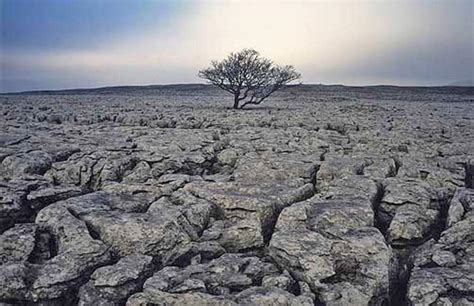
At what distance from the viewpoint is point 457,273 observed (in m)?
6.67

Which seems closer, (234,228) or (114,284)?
(114,284)

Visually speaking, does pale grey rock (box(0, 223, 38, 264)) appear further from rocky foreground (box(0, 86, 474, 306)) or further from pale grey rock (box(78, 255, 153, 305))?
pale grey rock (box(78, 255, 153, 305))

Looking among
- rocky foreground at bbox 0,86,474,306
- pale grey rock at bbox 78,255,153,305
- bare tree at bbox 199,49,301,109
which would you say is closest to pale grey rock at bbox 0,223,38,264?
rocky foreground at bbox 0,86,474,306

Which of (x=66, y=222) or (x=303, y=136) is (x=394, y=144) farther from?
(x=66, y=222)

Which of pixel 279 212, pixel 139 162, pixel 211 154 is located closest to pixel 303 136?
pixel 211 154

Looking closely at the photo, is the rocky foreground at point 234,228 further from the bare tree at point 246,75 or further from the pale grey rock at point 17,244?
the bare tree at point 246,75

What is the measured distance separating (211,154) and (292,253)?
22.9 ft

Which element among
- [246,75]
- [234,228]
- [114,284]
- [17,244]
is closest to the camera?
[114,284]

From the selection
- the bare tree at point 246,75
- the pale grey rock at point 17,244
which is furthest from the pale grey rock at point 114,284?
the bare tree at point 246,75

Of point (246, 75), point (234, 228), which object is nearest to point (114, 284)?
point (234, 228)

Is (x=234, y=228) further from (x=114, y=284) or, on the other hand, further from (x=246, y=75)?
(x=246, y=75)

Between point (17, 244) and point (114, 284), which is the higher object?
point (17, 244)

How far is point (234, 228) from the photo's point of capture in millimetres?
8211

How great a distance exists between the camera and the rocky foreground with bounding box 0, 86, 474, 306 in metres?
6.42
